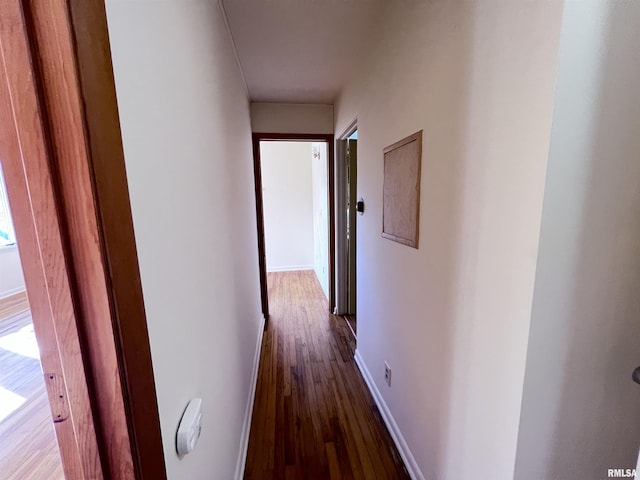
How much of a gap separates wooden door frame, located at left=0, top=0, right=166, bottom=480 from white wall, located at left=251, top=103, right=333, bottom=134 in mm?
2652

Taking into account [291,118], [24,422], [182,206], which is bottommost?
[24,422]

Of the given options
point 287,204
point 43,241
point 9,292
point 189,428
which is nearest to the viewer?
point 43,241

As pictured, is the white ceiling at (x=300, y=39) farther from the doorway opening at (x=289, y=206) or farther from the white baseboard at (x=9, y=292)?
the white baseboard at (x=9, y=292)

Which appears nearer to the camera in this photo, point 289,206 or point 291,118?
point 291,118

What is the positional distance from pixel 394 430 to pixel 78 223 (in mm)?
1810

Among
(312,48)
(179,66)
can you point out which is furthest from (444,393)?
(312,48)

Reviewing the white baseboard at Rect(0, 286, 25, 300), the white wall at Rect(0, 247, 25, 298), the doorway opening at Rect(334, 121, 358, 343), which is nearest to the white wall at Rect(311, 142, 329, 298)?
the doorway opening at Rect(334, 121, 358, 343)

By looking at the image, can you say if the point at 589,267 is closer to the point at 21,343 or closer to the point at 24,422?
the point at 24,422

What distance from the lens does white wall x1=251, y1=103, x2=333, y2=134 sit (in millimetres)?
2867

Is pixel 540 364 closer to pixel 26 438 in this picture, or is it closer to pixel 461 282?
pixel 461 282

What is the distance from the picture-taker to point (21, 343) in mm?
2324

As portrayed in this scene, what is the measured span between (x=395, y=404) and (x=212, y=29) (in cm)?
218

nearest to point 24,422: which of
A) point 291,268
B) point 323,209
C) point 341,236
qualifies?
point 341,236

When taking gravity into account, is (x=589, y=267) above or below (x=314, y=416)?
above
